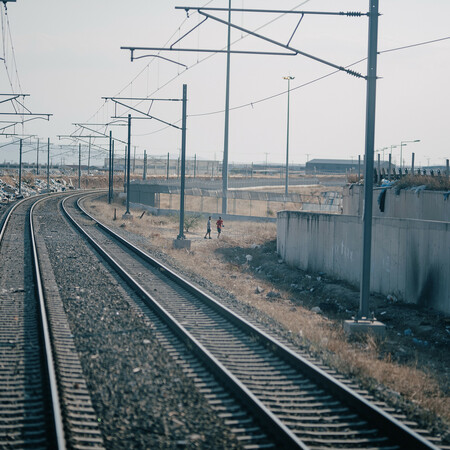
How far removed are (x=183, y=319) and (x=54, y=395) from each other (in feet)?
19.7

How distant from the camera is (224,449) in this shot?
7.23m

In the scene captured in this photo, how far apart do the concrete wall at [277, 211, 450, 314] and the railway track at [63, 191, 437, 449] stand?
229 inches

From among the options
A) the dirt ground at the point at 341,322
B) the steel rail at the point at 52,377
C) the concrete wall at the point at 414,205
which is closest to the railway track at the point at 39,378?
the steel rail at the point at 52,377

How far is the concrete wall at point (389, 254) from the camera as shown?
1677 centimetres

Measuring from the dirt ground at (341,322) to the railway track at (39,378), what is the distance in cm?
418

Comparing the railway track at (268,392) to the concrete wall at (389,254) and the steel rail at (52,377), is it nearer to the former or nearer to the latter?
the steel rail at (52,377)

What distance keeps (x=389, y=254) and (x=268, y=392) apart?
36.4ft

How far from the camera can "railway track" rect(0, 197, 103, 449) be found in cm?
756

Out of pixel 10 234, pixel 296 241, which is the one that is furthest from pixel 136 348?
pixel 10 234

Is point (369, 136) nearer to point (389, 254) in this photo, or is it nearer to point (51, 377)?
point (389, 254)

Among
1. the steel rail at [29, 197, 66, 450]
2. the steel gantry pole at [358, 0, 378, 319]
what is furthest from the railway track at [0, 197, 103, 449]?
the steel gantry pole at [358, 0, 378, 319]

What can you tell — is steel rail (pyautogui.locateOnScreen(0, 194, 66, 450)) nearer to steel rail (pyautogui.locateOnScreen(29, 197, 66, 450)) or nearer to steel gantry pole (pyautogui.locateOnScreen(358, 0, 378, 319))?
steel rail (pyautogui.locateOnScreen(29, 197, 66, 450))

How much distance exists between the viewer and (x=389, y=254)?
19.4 metres

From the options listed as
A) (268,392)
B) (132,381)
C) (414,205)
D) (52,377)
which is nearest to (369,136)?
A: (268,392)
